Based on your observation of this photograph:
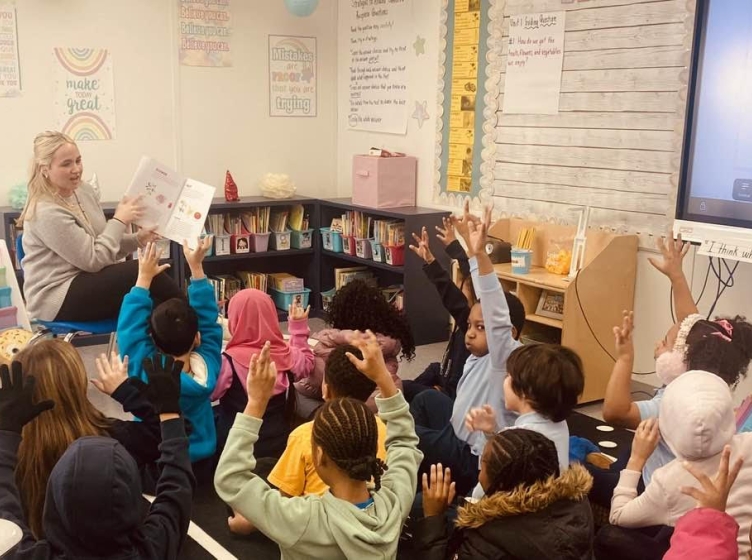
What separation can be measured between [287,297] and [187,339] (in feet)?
9.33

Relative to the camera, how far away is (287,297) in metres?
5.50

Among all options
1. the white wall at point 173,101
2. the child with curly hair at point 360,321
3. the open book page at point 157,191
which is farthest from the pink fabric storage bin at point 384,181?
the child with curly hair at point 360,321

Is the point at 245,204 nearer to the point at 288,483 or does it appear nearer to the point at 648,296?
the point at 648,296

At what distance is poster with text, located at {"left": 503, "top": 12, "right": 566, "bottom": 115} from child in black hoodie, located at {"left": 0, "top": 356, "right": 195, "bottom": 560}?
320cm

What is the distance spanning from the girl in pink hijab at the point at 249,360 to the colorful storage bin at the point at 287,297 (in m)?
2.36

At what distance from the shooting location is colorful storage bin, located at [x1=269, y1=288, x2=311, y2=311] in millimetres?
5500

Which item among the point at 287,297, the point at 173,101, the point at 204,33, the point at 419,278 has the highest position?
the point at 204,33

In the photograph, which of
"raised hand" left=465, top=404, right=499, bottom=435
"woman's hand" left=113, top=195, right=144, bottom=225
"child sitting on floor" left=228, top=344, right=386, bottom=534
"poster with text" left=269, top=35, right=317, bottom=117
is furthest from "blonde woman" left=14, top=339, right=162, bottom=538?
"poster with text" left=269, top=35, right=317, bottom=117

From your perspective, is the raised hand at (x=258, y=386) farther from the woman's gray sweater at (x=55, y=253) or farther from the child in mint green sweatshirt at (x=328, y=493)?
the woman's gray sweater at (x=55, y=253)

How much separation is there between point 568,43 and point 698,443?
9.36ft

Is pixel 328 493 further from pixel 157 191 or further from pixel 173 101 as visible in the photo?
pixel 173 101

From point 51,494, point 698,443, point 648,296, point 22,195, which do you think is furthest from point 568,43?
point 51,494

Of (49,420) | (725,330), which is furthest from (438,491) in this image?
(725,330)

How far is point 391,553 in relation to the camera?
163 centimetres
